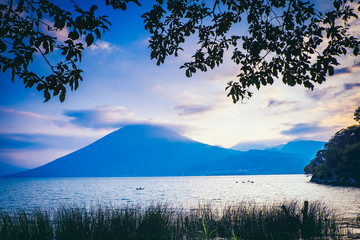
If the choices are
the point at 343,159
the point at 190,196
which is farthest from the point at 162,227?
the point at 343,159

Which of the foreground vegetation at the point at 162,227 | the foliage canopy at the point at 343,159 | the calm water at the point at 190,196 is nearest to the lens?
the foreground vegetation at the point at 162,227

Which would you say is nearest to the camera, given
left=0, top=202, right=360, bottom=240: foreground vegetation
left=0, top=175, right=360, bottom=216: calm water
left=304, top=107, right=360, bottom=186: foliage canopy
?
left=0, top=202, right=360, bottom=240: foreground vegetation

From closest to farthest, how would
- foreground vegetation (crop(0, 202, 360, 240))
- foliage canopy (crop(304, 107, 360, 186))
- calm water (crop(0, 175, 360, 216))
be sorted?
foreground vegetation (crop(0, 202, 360, 240)) < calm water (crop(0, 175, 360, 216)) < foliage canopy (crop(304, 107, 360, 186))

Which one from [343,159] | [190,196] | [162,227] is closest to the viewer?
[162,227]

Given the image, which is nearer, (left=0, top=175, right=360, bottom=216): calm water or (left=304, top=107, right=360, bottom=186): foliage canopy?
(left=0, top=175, right=360, bottom=216): calm water

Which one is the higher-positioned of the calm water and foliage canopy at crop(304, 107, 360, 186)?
foliage canopy at crop(304, 107, 360, 186)

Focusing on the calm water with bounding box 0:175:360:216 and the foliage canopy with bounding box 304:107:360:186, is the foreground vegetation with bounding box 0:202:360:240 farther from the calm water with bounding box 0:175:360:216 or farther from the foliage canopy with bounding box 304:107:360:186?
the foliage canopy with bounding box 304:107:360:186

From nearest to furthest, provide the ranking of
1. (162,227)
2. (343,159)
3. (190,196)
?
(162,227) → (190,196) → (343,159)

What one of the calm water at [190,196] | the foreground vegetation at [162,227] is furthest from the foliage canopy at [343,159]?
the foreground vegetation at [162,227]

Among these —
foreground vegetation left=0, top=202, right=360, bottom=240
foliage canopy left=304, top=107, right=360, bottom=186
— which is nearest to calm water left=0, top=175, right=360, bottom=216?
foreground vegetation left=0, top=202, right=360, bottom=240

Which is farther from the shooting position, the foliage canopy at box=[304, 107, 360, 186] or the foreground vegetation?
the foliage canopy at box=[304, 107, 360, 186]

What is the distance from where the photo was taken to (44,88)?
296 cm

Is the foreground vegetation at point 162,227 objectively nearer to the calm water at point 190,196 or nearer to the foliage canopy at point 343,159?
the calm water at point 190,196

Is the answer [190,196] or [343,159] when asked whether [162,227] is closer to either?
[190,196]
